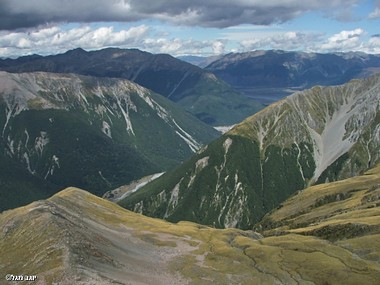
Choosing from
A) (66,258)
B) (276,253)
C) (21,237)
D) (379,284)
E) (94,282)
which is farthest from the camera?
(276,253)

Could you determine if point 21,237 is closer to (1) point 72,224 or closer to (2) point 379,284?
(1) point 72,224

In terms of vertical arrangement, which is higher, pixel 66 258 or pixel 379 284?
pixel 66 258

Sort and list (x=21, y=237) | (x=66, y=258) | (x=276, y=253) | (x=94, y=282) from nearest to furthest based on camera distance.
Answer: (x=94, y=282), (x=66, y=258), (x=21, y=237), (x=276, y=253)

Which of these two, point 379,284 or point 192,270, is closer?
point 379,284

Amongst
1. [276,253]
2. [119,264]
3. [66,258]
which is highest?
[66,258]

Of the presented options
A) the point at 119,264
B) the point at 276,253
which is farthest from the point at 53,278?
the point at 276,253

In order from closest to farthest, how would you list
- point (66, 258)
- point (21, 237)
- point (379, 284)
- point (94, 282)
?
point (94, 282) < point (66, 258) < point (379, 284) < point (21, 237)

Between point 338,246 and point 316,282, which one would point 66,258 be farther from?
point 338,246

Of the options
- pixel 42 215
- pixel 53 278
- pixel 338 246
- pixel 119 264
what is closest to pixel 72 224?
pixel 42 215

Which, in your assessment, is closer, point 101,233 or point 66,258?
point 66,258
